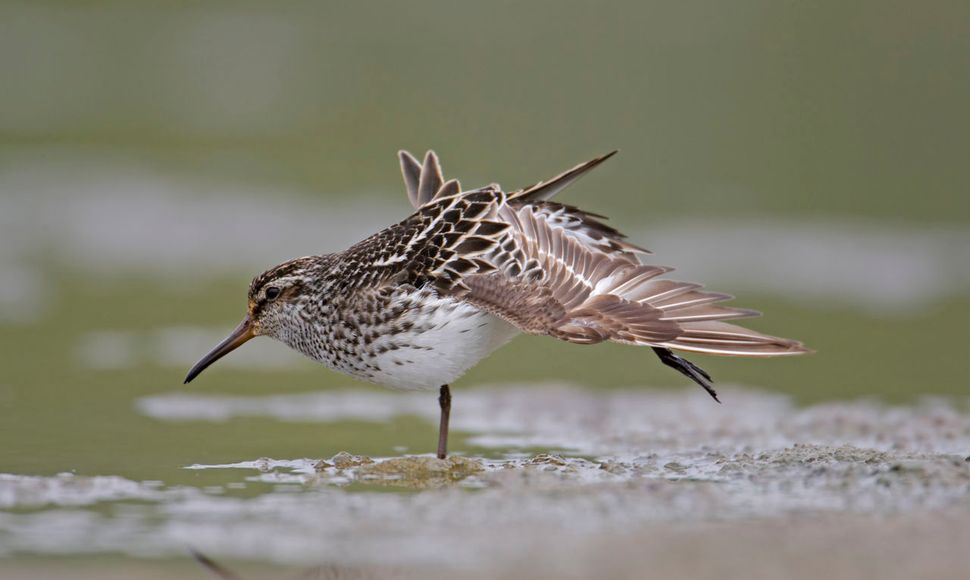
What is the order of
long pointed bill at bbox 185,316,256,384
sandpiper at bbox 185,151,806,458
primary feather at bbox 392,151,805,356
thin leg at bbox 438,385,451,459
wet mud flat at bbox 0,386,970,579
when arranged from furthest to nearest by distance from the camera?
long pointed bill at bbox 185,316,256,384, thin leg at bbox 438,385,451,459, sandpiper at bbox 185,151,806,458, primary feather at bbox 392,151,805,356, wet mud flat at bbox 0,386,970,579

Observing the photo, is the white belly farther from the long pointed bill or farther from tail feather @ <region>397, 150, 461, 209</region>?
tail feather @ <region>397, 150, 461, 209</region>

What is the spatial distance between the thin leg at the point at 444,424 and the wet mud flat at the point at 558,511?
159 millimetres

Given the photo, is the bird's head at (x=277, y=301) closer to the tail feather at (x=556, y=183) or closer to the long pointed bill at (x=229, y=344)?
the long pointed bill at (x=229, y=344)

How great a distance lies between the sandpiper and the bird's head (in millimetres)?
16

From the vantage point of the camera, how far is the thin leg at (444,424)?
945 centimetres

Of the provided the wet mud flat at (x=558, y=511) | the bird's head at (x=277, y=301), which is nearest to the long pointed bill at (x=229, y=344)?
the bird's head at (x=277, y=301)

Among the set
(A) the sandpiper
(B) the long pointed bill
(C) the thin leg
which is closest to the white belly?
(A) the sandpiper

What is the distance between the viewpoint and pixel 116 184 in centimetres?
1812

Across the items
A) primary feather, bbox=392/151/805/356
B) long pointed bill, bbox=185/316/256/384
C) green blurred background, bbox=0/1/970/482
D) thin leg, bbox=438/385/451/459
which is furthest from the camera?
green blurred background, bbox=0/1/970/482

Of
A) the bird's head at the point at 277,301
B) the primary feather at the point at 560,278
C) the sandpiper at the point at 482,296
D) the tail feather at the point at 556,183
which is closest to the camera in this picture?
the primary feather at the point at 560,278

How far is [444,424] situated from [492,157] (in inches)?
378

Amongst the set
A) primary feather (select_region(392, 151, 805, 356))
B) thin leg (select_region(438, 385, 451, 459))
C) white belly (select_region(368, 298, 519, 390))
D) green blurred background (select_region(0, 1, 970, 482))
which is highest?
green blurred background (select_region(0, 1, 970, 482))

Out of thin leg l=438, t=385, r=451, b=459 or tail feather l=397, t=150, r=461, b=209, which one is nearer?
thin leg l=438, t=385, r=451, b=459

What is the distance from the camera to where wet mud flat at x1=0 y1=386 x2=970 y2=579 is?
673 centimetres
